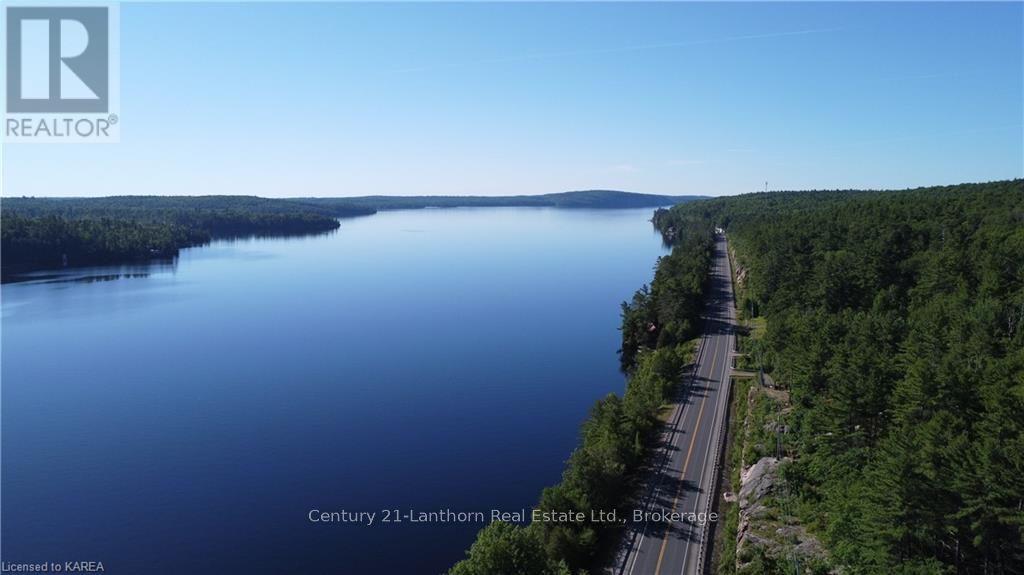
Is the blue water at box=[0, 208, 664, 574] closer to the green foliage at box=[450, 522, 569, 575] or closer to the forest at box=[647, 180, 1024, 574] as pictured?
the green foliage at box=[450, 522, 569, 575]

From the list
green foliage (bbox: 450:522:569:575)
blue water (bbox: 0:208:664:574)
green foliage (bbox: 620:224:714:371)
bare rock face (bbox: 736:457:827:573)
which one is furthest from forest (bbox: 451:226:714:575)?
blue water (bbox: 0:208:664:574)

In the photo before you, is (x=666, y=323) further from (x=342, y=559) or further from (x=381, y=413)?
(x=342, y=559)

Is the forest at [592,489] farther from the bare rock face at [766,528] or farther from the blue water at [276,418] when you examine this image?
the blue water at [276,418]

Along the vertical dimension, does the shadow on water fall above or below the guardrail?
above

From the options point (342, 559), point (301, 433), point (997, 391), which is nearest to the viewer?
point (997, 391)

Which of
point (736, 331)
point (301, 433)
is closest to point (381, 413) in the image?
point (301, 433)
